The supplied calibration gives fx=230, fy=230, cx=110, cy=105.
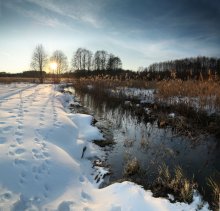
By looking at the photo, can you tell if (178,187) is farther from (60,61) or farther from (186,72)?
(60,61)

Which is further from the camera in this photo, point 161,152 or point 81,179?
point 161,152

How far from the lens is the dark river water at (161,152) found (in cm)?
506

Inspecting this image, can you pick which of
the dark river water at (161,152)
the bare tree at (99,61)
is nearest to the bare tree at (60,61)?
the bare tree at (99,61)

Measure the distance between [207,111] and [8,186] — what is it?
7.91 metres

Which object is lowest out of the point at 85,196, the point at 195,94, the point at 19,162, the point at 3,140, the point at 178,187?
the point at 85,196

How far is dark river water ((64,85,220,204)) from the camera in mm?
5062

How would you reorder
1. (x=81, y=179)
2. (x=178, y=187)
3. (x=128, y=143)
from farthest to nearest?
(x=128, y=143) → (x=81, y=179) → (x=178, y=187)

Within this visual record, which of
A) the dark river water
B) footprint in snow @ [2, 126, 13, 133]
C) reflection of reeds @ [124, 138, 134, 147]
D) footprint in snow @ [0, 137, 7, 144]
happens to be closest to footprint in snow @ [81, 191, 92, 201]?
the dark river water

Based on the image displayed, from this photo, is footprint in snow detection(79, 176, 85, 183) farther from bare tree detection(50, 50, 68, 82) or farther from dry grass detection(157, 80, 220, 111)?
bare tree detection(50, 50, 68, 82)

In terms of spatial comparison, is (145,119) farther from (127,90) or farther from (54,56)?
(54,56)

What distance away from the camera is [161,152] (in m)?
6.22

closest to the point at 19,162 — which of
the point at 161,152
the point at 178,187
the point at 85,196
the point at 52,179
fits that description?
the point at 52,179

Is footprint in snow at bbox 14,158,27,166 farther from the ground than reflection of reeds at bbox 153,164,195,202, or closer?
farther from the ground

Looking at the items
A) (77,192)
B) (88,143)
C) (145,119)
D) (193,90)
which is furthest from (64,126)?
(193,90)
